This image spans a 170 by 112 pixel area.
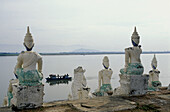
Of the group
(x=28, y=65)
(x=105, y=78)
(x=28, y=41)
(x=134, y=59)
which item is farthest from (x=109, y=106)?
(x=105, y=78)

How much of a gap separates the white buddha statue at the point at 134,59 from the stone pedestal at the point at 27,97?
11.4ft

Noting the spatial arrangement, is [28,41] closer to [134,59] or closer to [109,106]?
[109,106]

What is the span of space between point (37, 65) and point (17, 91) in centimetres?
110

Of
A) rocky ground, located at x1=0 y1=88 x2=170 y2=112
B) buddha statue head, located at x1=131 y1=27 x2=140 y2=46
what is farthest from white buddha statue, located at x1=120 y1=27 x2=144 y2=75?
rocky ground, located at x1=0 y1=88 x2=170 y2=112

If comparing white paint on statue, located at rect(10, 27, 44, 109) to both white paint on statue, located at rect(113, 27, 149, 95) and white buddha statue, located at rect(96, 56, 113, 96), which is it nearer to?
white paint on statue, located at rect(113, 27, 149, 95)

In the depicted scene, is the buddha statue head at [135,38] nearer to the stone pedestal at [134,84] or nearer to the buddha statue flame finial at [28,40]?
the stone pedestal at [134,84]

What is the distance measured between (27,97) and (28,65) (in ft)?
3.13

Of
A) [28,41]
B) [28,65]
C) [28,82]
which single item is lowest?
[28,82]

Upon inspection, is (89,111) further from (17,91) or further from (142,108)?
(17,91)

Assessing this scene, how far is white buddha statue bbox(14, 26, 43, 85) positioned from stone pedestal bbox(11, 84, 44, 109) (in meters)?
0.19

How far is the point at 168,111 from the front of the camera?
539cm

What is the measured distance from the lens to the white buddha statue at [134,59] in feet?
23.6

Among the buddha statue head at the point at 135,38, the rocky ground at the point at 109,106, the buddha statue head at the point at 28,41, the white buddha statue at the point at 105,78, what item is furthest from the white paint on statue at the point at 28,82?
the white buddha statue at the point at 105,78

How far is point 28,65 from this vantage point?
5.72m
